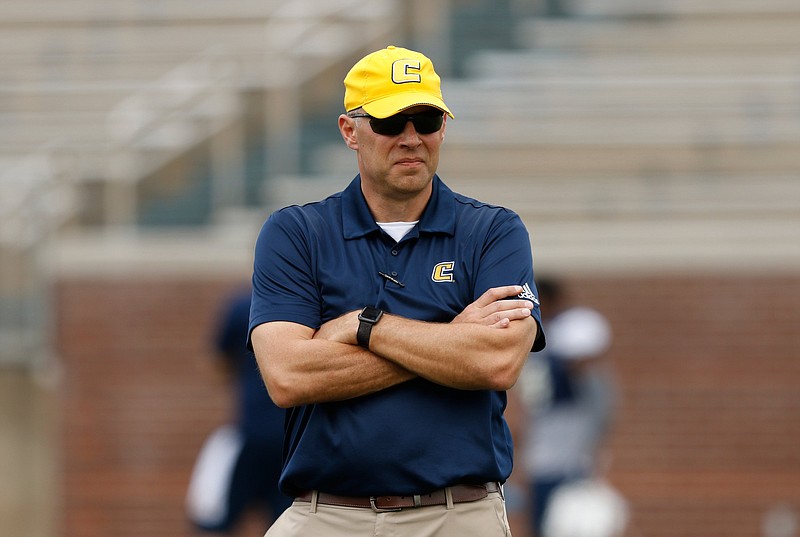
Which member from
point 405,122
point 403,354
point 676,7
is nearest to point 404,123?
point 405,122

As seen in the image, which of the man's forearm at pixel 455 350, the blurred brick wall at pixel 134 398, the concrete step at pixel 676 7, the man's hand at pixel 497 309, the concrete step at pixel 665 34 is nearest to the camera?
the man's forearm at pixel 455 350

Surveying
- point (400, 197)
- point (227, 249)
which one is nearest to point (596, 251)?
point (227, 249)

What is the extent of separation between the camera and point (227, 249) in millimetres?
12633

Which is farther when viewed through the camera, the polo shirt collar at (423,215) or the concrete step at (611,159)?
the concrete step at (611,159)

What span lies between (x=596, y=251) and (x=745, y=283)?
3.95 feet

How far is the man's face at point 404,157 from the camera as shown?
430 cm

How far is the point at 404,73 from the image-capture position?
4336 mm

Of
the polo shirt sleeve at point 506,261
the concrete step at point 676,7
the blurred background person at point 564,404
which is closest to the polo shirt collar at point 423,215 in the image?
the polo shirt sleeve at point 506,261

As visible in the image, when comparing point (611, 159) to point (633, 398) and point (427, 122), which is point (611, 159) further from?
point (427, 122)

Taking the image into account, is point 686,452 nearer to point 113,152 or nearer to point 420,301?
point 113,152

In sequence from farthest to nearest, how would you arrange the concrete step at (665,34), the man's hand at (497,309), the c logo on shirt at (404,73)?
the concrete step at (665,34), the c logo on shirt at (404,73), the man's hand at (497,309)

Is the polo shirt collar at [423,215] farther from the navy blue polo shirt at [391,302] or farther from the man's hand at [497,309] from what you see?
the man's hand at [497,309]

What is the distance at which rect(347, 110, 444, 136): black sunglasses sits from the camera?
4.29 meters

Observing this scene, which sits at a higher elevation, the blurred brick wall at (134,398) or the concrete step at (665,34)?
the concrete step at (665,34)
